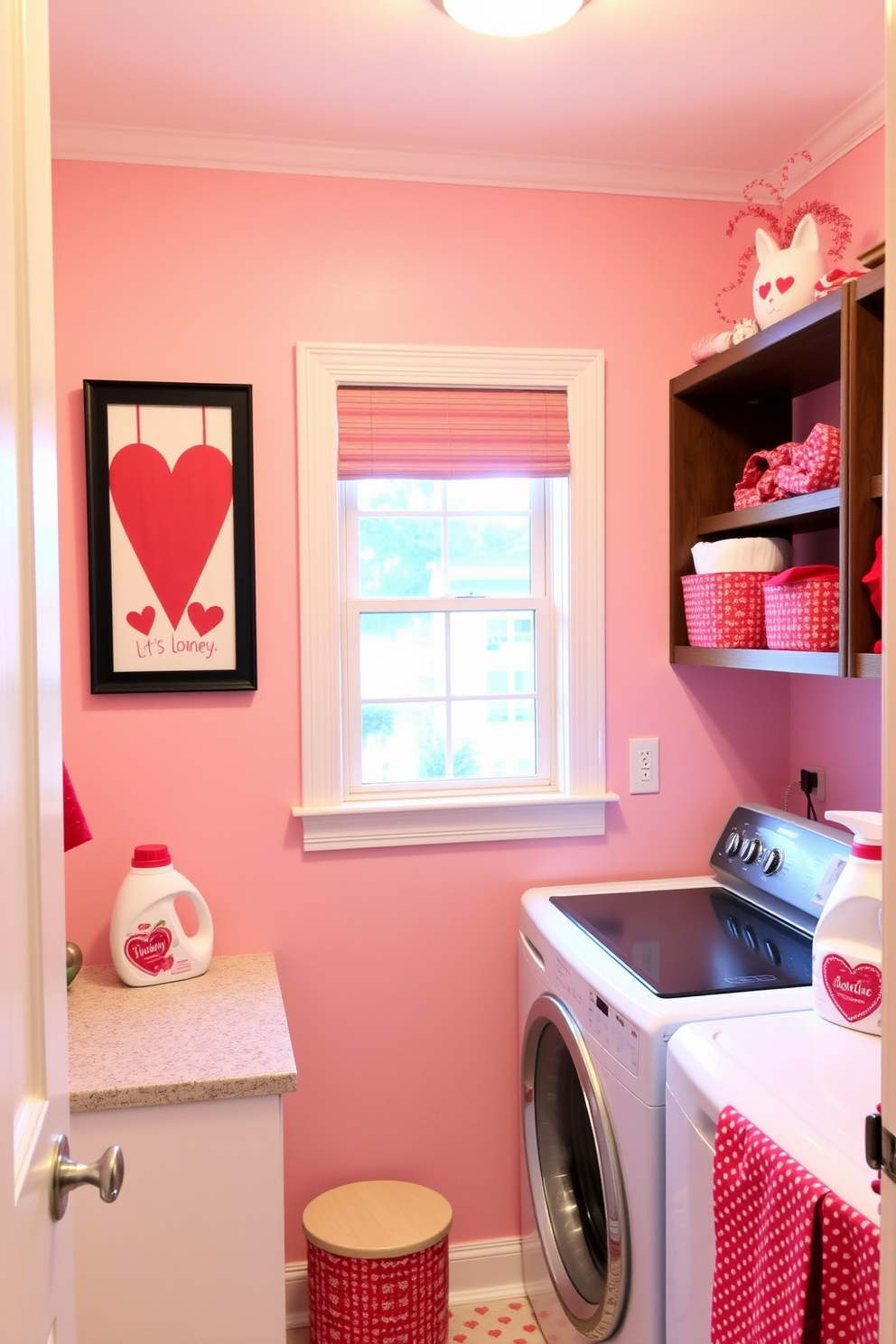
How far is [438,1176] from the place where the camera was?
247cm

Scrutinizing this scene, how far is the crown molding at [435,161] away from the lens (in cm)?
220

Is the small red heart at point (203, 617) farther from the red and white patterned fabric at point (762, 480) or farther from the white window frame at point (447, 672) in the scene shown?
the red and white patterned fabric at point (762, 480)

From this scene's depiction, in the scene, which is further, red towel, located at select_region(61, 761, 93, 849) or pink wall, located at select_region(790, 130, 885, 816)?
pink wall, located at select_region(790, 130, 885, 816)

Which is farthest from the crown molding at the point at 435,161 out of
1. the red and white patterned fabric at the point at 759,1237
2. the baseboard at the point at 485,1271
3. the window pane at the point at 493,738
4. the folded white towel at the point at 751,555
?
the baseboard at the point at 485,1271

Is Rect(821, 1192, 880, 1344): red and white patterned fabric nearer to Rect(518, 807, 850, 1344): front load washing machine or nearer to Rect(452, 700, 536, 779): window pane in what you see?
Rect(518, 807, 850, 1344): front load washing machine

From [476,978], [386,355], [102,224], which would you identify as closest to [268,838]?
[476,978]

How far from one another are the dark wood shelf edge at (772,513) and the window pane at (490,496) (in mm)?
431

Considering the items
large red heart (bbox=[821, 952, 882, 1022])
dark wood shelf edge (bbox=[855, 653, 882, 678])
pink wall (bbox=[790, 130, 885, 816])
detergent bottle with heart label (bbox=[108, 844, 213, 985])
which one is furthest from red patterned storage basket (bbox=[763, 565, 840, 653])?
detergent bottle with heart label (bbox=[108, 844, 213, 985])

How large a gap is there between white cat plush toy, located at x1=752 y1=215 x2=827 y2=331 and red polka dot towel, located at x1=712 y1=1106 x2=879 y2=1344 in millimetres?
1495

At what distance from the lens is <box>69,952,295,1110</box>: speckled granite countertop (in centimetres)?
170

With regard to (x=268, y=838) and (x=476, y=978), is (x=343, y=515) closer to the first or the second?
(x=268, y=838)

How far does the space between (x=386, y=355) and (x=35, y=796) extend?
5.67 ft

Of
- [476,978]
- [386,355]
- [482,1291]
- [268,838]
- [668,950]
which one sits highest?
[386,355]

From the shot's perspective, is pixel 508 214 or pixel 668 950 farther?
pixel 508 214
